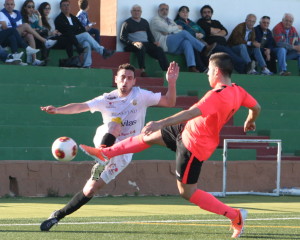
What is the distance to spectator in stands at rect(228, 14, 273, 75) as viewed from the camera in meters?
23.1

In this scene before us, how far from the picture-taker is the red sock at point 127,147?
33.5ft

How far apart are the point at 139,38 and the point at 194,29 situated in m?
1.77

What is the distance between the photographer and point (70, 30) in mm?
20531

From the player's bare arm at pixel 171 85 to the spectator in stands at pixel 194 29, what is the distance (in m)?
11.3

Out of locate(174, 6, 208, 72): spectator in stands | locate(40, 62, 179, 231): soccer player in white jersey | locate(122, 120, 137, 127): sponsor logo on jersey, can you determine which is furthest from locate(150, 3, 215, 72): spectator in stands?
locate(122, 120, 137, 127): sponsor logo on jersey

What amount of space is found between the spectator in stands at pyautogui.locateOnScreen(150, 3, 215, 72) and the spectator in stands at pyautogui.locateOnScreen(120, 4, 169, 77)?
0.44m

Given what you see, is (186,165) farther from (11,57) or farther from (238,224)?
(11,57)

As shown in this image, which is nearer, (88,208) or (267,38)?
(88,208)

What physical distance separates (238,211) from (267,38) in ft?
45.8

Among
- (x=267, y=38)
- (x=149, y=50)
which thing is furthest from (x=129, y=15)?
(x=267, y=38)

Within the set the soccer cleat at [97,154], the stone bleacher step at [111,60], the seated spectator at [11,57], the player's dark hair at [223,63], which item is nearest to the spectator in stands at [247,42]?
the stone bleacher step at [111,60]

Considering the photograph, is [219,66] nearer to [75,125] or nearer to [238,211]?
[238,211]

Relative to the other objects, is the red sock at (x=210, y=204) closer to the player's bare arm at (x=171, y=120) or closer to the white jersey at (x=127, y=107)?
the player's bare arm at (x=171, y=120)

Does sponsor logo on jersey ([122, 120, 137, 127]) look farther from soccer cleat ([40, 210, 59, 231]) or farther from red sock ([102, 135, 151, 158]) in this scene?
soccer cleat ([40, 210, 59, 231])
